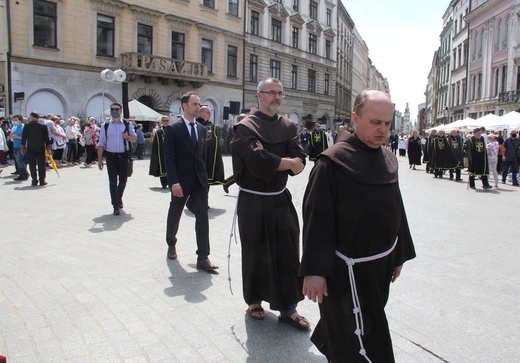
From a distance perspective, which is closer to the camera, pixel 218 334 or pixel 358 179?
pixel 358 179

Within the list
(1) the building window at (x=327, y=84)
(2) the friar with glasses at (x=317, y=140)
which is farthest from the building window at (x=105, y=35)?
(1) the building window at (x=327, y=84)

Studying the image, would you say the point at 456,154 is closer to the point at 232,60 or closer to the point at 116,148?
the point at 116,148

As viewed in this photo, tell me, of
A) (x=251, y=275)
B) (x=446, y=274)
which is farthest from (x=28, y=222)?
(x=446, y=274)

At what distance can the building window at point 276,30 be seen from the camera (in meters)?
41.6

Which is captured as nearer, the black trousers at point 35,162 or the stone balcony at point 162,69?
the black trousers at point 35,162

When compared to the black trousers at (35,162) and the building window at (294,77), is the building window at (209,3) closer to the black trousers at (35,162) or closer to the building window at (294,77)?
the building window at (294,77)

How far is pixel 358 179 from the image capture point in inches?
98.2

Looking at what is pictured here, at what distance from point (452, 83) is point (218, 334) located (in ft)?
186

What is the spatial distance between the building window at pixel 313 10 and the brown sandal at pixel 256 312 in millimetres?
46753

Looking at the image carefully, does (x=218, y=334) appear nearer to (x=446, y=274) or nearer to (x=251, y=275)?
(x=251, y=275)

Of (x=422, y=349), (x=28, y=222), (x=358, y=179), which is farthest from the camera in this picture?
(x=28, y=222)

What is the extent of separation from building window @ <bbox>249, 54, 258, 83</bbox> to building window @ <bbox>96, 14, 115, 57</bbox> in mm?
13351

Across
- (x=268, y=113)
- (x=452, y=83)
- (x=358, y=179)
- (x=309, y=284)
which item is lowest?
(x=309, y=284)

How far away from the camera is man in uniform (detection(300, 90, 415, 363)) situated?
253cm
